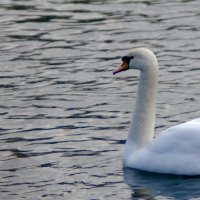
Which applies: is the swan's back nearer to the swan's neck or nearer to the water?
the water

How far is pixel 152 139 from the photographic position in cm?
1419

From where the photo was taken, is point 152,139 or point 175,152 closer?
point 175,152

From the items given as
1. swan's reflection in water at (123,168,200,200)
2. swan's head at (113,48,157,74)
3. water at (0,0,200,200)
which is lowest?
swan's reflection in water at (123,168,200,200)

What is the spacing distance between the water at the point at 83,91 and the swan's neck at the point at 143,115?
359 mm

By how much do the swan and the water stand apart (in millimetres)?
140

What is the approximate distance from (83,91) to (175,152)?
12.7 ft

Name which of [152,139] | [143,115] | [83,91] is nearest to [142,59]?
[143,115]

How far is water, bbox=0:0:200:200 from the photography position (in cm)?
1334

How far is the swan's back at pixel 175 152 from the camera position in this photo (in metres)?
13.5

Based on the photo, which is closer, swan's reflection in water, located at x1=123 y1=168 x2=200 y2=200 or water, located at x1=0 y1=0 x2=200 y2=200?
swan's reflection in water, located at x1=123 y1=168 x2=200 y2=200

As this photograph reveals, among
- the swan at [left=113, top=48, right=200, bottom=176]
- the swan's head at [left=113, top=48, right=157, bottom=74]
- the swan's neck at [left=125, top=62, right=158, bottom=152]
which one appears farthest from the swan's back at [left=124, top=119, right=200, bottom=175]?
the swan's head at [left=113, top=48, right=157, bottom=74]

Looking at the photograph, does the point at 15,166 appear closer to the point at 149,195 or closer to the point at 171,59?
the point at 149,195

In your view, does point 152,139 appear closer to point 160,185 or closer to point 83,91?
point 160,185

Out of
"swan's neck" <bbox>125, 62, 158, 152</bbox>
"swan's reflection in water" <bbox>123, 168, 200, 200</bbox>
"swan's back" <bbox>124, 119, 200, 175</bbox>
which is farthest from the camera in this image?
"swan's neck" <bbox>125, 62, 158, 152</bbox>
